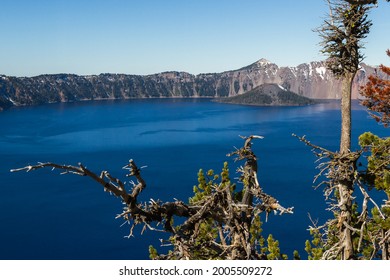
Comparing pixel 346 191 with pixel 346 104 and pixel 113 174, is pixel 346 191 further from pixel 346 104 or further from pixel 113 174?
pixel 113 174

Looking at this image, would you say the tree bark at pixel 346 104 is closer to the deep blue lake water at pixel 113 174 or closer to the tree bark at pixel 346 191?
the tree bark at pixel 346 191

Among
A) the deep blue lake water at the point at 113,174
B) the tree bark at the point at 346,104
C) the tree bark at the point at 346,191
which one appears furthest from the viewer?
the deep blue lake water at the point at 113,174

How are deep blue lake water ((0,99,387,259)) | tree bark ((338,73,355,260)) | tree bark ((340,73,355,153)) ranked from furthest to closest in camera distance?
1. deep blue lake water ((0,99,387,259))
2. tree bark ((340,73,355,153))
3. tree bark ((338,73,355,260))

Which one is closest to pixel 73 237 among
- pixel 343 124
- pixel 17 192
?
pixel 17 192

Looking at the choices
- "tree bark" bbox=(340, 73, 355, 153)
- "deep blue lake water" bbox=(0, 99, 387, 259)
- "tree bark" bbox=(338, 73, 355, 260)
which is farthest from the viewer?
"deep blue lake water" bbox=(0, 99, 387, 259)

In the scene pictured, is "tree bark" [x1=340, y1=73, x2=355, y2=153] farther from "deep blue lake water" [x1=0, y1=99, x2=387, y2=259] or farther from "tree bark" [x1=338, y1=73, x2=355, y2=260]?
"deep blue lake water" [x1=0, y1=99, x2=387, y2=259]

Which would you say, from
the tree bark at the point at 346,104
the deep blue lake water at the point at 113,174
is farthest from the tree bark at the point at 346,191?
Result: the deep blue lake water at the point at 113,174

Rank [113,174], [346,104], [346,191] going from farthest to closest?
[113,174], [346,104], [346,191]

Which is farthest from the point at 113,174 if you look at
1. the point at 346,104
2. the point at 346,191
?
the point at 346,191

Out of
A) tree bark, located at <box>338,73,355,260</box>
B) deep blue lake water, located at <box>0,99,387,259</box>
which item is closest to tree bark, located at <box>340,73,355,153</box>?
tree bark, located at <box>338,73,355,260</box>

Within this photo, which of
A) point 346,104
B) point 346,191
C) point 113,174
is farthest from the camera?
point 113,174

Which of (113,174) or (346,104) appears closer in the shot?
(346,104)

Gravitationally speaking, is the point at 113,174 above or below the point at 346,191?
below

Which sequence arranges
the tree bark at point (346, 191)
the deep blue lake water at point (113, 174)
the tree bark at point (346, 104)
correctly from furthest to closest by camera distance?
the deep blue lake water at point (113, 174) < the tree bark at point (346, 104) < the tree bark at point (346, 191)
